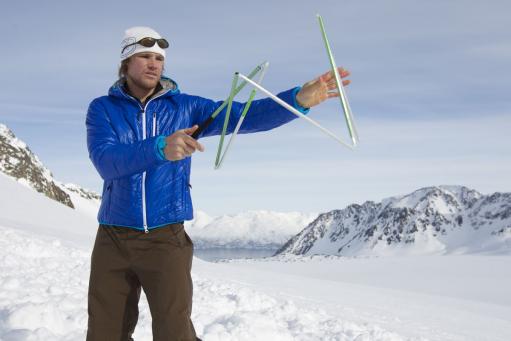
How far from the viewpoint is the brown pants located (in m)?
3.49

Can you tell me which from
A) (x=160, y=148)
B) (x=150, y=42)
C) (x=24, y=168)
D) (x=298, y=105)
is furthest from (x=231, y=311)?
(x=24, y=168)

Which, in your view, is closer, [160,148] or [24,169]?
[160,148]

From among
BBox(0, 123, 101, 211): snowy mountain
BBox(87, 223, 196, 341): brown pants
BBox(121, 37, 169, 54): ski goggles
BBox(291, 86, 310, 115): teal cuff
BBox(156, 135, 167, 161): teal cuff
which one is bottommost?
BBox(87, 223, 196, 341): brown pants

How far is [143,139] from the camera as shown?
331 centimetres

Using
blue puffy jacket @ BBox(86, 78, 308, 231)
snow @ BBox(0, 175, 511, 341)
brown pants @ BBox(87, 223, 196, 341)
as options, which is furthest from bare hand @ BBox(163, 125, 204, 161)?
snow @ BBox(0, 175, 511, 341)

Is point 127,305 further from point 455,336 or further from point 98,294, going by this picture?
point 455,336

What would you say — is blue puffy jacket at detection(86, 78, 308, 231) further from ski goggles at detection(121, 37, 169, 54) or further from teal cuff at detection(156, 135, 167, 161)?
teal cuff at detection(156, 135, 167, 161)

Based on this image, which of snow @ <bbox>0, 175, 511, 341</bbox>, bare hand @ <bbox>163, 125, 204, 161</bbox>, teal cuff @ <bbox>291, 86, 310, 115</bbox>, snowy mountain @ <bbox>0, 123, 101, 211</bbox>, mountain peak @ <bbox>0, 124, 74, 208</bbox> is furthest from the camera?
mountain peak @ <bbox>0, 124, 74, 208</bbox>

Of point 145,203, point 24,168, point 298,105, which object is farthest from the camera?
point 24,168

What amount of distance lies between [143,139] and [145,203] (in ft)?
1.54

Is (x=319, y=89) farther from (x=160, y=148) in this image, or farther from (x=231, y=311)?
(x=231, y=311)

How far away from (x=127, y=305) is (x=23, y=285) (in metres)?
5.55

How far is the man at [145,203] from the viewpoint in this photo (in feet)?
11.4

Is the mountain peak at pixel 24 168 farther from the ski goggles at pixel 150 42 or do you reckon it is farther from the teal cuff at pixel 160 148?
the teal cuff at pixel 160 148
